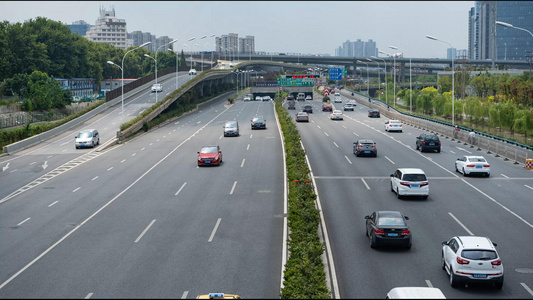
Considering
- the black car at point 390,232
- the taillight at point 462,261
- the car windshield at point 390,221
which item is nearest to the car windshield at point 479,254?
the taillight at point 462,261

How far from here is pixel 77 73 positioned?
129 metres

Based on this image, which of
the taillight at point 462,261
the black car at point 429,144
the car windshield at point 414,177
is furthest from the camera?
the black car at point 429,144

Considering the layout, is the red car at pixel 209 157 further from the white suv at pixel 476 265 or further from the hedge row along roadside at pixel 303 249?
the white suv at pixel 476 265

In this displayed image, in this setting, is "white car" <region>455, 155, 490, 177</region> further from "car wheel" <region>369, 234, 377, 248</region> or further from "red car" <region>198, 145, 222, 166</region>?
"car wheel" <region>369, 234, 377, 248</region>

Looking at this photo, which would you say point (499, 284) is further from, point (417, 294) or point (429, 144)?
point (429, 144)

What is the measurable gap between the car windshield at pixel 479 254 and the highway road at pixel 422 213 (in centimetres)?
103

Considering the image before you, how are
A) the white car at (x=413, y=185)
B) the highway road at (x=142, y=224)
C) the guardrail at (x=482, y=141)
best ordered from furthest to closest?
the guardrail at (x=482, y=141), the white car at (x=413, y=185), the highway road at (x=142, y=224)

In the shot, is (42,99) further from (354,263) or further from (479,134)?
(354,263)

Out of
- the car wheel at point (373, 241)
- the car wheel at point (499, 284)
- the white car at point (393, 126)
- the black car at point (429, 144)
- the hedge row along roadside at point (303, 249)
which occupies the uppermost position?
the white car at point (393, 126)

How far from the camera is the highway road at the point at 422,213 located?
19.2 meters

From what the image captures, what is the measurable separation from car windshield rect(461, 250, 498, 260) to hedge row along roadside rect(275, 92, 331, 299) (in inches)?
173

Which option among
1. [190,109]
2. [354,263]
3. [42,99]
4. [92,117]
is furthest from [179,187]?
[190,109]

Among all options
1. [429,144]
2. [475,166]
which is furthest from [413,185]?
[429,144]

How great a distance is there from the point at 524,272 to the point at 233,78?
16877 cm
